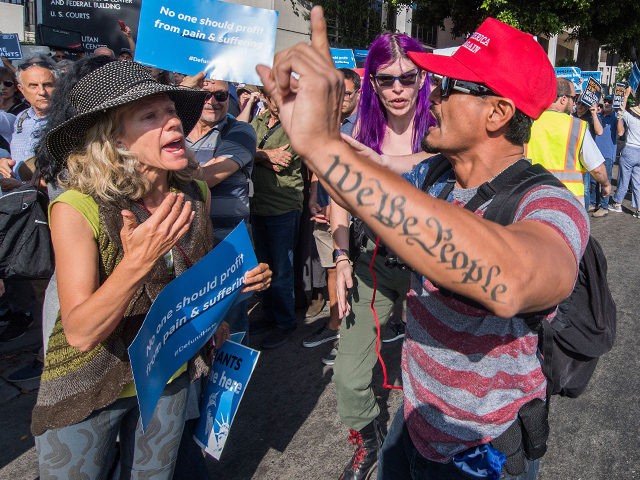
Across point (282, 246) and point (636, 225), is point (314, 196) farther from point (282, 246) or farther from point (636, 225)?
point (636, 225)

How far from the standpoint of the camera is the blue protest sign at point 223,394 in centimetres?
219

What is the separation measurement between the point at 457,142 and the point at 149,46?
230 centimetres

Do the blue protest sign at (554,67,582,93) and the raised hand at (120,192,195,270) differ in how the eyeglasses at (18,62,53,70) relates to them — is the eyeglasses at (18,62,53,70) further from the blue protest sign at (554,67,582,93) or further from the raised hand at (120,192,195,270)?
the blue protest sign at (554,67,582,93)

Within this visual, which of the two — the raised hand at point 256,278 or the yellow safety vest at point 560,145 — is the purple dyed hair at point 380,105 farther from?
the yellow safety vest at point 560,145

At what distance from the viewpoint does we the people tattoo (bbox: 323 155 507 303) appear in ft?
2.91

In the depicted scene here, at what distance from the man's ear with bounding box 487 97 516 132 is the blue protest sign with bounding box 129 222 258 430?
1.00m

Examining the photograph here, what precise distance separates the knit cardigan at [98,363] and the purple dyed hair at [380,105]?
60.2 inches

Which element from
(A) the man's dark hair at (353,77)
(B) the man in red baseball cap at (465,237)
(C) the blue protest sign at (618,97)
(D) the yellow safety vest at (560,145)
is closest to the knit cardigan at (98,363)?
(B) the man in red baseball cap at (465,237)

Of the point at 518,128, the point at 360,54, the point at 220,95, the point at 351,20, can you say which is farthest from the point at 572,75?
the point at 518,128

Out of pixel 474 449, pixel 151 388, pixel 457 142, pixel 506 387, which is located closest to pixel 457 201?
pixel 457 142

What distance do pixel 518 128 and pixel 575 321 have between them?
585 millimetres

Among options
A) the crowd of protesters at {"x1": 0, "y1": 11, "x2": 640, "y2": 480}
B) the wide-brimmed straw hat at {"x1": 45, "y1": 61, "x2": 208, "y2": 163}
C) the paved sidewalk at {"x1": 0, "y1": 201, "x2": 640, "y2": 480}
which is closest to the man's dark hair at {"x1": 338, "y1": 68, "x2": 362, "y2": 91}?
the crowd of protesters at {"x1": 0, "y1": 11, "x2": 640, "y2": 480}

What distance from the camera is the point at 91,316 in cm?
157

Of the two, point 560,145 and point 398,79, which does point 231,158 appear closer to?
point 398,79
